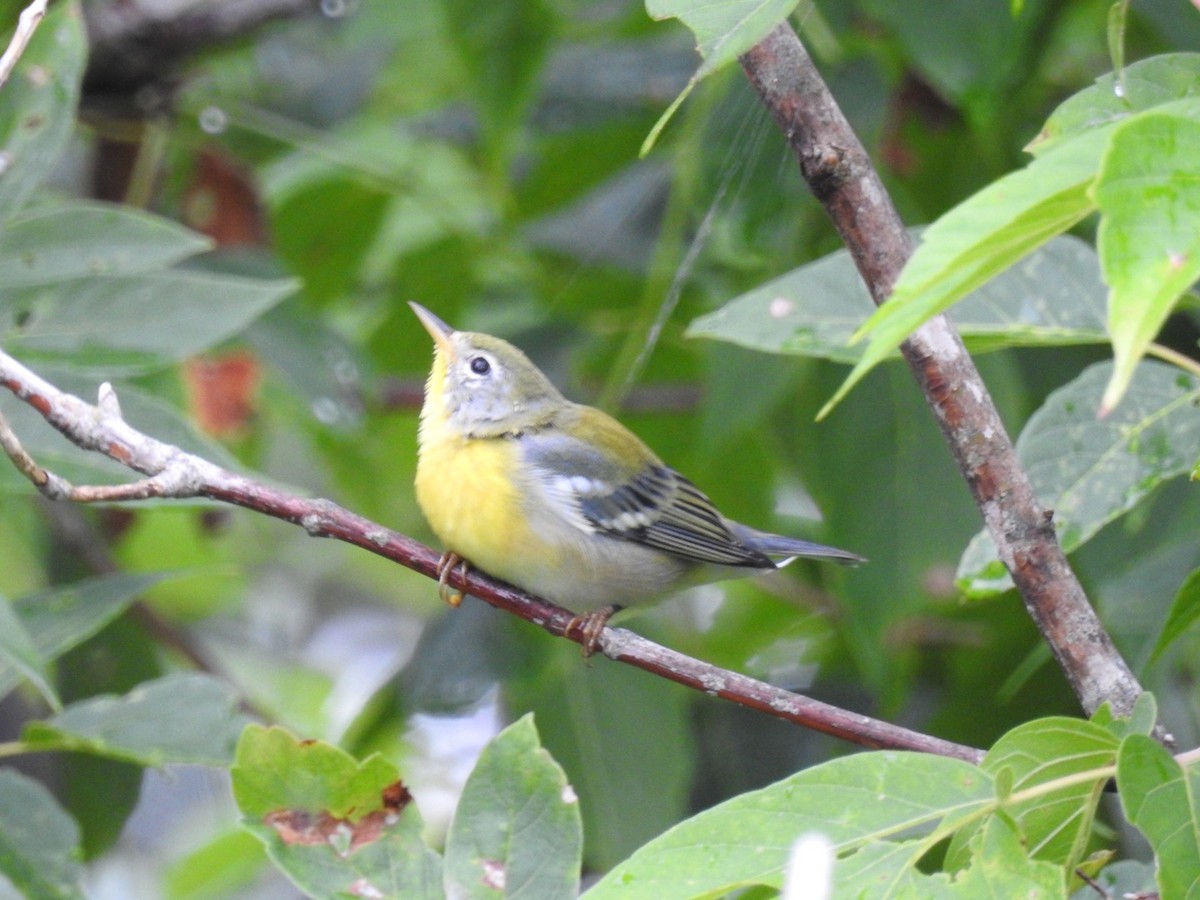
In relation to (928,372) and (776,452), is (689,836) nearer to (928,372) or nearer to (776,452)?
(928,372)

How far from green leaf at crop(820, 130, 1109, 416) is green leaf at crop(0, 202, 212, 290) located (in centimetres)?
205

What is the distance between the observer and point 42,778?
377cm

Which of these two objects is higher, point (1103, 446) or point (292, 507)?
point (1103, 446)

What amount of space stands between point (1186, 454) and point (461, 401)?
1878mm

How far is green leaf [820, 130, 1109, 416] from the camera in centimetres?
106

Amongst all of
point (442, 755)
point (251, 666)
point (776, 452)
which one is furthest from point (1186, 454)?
point (251, 666)

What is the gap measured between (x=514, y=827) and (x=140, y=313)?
1.69 m

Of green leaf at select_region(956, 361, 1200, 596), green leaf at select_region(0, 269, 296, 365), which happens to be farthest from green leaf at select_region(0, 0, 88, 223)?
green leaf at select_region(956, 361, 1200, 596)

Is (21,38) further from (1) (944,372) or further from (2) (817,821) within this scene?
(2) (817,821)

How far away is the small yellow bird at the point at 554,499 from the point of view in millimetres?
3084

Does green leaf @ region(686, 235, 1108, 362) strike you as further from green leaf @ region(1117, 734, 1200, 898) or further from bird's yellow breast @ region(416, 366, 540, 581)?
green leaf @ region(1117, 734, 1200, 898)

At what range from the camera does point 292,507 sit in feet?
6.06

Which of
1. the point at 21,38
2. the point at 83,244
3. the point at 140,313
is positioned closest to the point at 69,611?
the point at 140,313

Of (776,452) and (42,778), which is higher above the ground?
(776,452)
